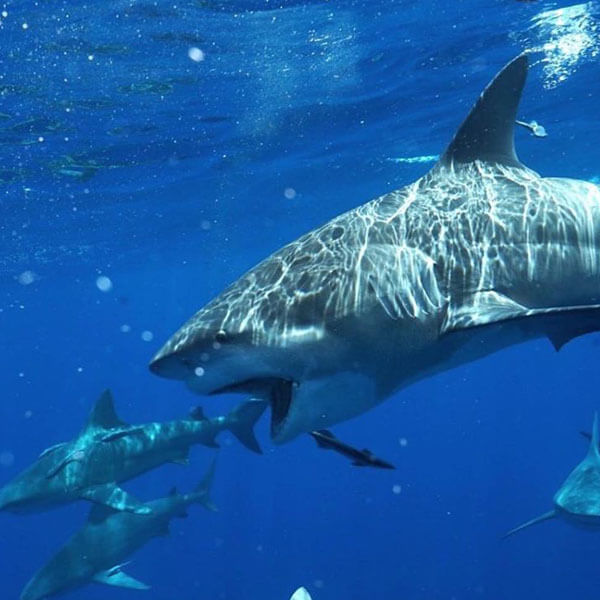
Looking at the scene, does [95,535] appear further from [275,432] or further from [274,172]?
[274,172]

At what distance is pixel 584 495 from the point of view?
10062mm

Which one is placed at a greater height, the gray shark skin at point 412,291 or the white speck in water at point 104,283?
the gray shark skin at point 412,291

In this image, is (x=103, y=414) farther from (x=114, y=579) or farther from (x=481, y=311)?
(x=481, y=311)

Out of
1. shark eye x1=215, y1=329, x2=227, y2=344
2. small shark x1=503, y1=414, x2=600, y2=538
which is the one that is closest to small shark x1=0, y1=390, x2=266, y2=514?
small shark x1=503, y1=414, x2=600, y2=538

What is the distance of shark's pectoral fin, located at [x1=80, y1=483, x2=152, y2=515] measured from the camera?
40.3 feet

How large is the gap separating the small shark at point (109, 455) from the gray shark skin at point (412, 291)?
7.61 meters

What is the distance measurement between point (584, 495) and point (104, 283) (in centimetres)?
4566

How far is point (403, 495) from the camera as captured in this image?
58.1 meters

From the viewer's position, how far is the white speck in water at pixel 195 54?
1386 centimetres

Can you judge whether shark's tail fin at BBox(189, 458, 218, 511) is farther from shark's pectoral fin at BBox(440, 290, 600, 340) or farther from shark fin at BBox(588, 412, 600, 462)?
shark's pectoral fin at BBox(440, 290, 600, 340)

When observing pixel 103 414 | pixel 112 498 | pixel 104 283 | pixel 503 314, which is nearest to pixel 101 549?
pixel 112 498

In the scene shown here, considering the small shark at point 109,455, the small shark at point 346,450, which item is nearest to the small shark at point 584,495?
the small shark at point 109,455

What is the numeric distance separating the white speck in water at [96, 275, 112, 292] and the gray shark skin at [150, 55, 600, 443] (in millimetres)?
43523

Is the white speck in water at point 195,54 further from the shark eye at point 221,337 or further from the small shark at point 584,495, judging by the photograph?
the shark eye at point 221,337
